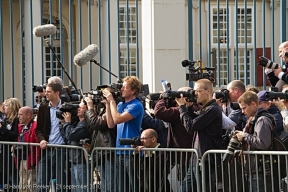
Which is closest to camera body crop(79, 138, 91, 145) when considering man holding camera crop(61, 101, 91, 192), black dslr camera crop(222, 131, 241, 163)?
man holding camera crop(61, 101, 91, 192)

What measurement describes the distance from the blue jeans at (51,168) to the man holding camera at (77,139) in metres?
0.16

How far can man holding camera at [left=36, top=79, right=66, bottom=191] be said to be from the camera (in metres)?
10.2

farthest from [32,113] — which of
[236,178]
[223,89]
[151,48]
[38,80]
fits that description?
[38,80]

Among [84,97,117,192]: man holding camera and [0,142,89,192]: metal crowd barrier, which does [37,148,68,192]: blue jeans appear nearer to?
[0,142,89,192]: metal crowd barrier

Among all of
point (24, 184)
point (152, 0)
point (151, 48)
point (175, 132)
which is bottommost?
point (24, 184)

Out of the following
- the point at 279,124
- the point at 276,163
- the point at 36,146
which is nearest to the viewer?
the point at 276,163

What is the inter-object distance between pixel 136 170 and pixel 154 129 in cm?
106

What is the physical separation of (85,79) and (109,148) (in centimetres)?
1041

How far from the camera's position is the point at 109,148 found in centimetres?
954

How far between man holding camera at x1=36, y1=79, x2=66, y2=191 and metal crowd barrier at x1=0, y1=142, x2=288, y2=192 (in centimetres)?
1

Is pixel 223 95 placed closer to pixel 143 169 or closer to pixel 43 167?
pixel 143 169

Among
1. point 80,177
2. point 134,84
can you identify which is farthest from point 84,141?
point 134,84

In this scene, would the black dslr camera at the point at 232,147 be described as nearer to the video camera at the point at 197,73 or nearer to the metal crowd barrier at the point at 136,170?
the metal crowd barrier at the point at 136,170

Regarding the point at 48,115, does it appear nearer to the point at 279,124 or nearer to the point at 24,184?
the point at 24,184
